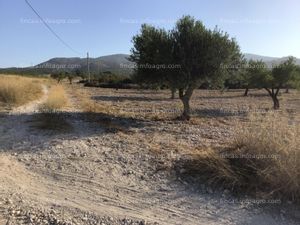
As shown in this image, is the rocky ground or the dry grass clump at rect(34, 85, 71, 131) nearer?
the rocky ground

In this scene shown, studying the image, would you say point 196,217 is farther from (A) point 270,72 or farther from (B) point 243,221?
(A) point 270,72

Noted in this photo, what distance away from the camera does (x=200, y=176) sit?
686 cm

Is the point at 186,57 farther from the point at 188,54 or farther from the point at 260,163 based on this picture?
the point at 260,163

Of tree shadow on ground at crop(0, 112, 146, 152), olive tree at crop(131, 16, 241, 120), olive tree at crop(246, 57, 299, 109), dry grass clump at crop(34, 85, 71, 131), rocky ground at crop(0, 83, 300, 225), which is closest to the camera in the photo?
rocky ground at crop(0, 83, 300, 225)

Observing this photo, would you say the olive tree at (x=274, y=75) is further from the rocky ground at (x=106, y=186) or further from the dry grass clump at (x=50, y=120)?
the rocky ground at (x=106, y=186)

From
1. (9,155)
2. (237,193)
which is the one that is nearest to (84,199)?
(237,193)

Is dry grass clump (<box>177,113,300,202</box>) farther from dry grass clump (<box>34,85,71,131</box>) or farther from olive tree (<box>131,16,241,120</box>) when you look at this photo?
olive tree (<box>131,16,241,120</box>)

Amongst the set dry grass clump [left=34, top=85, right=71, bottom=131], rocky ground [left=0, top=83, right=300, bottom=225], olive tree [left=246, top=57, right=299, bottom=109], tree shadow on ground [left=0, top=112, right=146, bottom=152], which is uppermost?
olive tree [left=246, top=57, right=299, bottom=109]

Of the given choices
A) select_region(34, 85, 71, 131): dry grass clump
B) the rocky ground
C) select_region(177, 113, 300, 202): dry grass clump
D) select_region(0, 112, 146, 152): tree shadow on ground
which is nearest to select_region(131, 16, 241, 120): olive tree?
select_region(0, 112, 146, 152): tree shadow on ground

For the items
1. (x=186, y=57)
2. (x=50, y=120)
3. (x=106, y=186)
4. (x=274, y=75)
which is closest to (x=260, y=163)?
(x=106, y=186)

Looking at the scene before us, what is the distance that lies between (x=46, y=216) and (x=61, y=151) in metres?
3.46

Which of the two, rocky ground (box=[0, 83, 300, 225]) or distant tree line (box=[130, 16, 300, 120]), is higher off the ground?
distant tree line (box=[130, 16, 300, 120])

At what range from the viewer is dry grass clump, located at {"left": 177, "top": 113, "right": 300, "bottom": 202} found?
6.09m

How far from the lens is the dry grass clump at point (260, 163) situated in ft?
20.0
